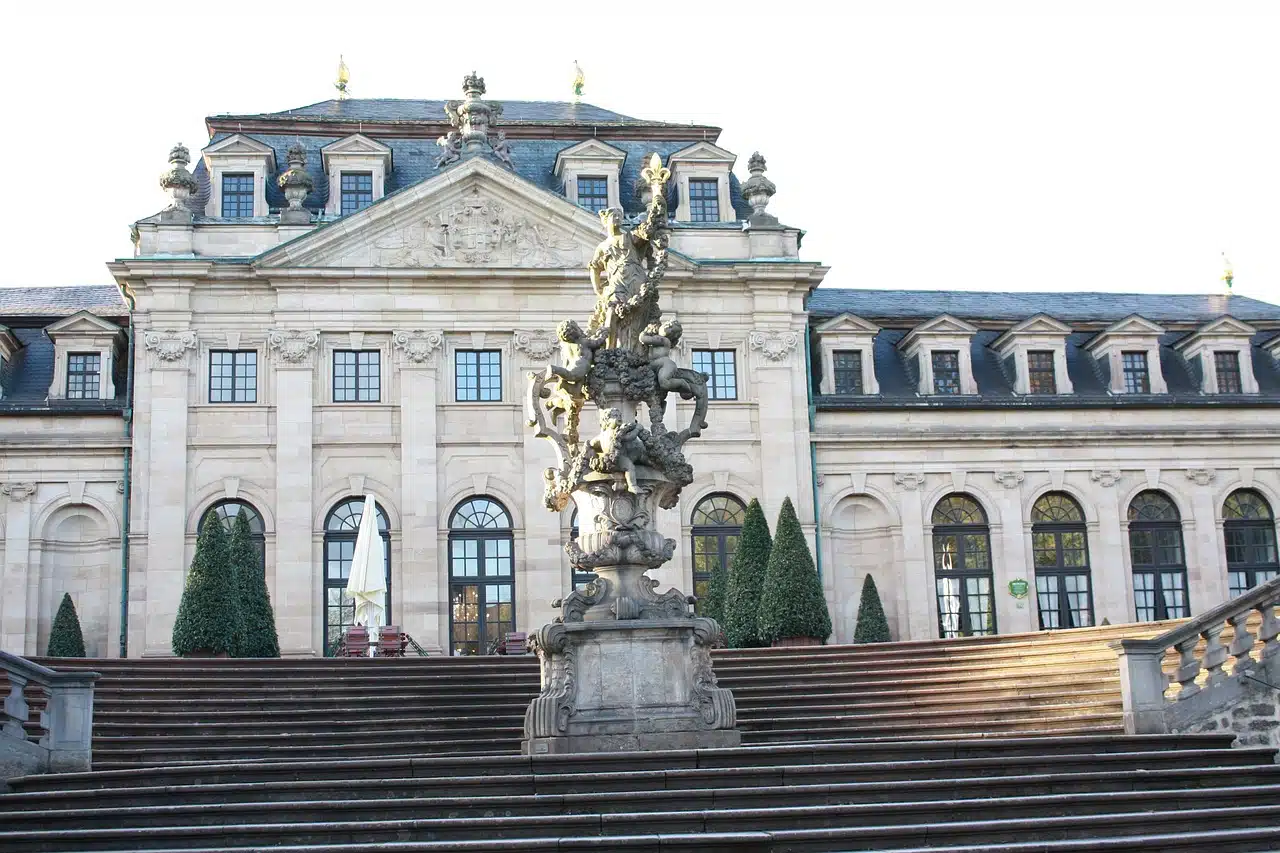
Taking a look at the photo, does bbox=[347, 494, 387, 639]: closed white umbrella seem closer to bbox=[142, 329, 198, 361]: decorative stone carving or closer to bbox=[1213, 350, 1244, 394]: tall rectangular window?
bbox=[142, 329, 198, 361]: decorative stone carving

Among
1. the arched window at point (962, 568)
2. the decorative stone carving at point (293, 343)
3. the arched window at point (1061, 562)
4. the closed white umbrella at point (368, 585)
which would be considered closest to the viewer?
the closed white umbrella at point (368, 585)

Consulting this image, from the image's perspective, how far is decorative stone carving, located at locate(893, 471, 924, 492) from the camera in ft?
140

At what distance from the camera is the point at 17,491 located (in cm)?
3944

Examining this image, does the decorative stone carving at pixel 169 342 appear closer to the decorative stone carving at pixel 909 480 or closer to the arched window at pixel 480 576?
the arched window at pixel 480 576

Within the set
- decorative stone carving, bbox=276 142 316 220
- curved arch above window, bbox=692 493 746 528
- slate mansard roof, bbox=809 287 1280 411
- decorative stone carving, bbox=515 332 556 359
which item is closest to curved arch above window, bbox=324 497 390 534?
decorative stone carving, bbox=515 332 556 359

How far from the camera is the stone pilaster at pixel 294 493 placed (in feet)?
127

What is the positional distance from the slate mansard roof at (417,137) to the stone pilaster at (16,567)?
873cm

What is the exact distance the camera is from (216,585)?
32.1 meters

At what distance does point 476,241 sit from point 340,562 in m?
8.88

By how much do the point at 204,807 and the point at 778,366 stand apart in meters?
28.4

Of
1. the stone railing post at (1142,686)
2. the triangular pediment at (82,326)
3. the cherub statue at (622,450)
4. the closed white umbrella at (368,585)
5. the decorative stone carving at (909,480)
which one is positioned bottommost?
the stone railing post at (1142,686)

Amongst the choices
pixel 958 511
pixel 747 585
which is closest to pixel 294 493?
pixel 747 585

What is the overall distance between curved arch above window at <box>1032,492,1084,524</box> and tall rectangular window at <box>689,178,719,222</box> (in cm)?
1173

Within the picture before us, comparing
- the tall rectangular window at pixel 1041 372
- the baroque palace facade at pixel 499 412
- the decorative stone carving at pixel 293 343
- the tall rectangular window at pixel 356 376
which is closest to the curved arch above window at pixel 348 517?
the baroque palace facade at pixel 499 412
